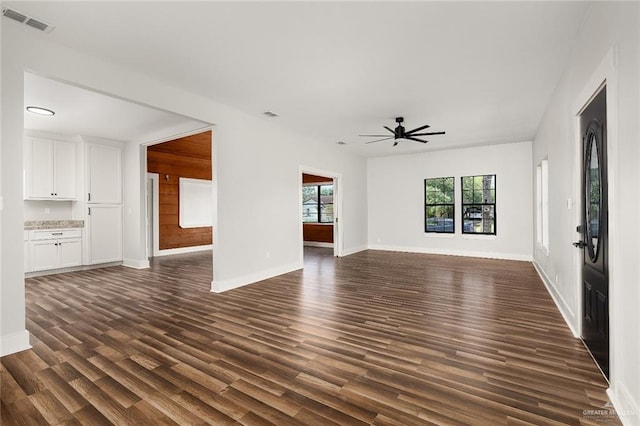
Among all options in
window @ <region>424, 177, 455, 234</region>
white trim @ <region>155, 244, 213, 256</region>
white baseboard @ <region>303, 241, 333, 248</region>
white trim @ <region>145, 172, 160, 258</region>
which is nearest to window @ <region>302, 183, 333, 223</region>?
white baseboard @ <region>303, 241, 333, 248</region>

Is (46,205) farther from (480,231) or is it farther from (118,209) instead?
(480,231)

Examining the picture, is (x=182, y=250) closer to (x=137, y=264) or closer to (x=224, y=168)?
(x=137, y=264)

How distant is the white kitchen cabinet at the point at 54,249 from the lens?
18.3ft

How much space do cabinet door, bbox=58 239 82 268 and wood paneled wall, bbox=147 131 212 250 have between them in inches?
82.5

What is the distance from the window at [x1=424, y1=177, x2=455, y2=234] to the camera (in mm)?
8125

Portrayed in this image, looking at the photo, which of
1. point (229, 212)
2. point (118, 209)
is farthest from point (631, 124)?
point (118, 209)

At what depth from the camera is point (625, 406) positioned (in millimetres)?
1724

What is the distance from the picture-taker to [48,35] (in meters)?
2.80

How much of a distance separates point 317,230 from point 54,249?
6.80 metres

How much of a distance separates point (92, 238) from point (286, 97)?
514cm

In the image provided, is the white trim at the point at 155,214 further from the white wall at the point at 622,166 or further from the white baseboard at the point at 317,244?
the white wall at the point at 622,166

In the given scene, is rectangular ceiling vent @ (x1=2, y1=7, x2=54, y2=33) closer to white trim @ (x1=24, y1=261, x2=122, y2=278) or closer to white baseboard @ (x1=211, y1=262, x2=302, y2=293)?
white baseboard @ (x1=211, y1=262, x2=302, y2=293)

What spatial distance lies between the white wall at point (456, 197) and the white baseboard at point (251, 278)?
3668 mm

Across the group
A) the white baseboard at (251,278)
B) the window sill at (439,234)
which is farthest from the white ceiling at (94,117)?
the window sill at (439,234)
